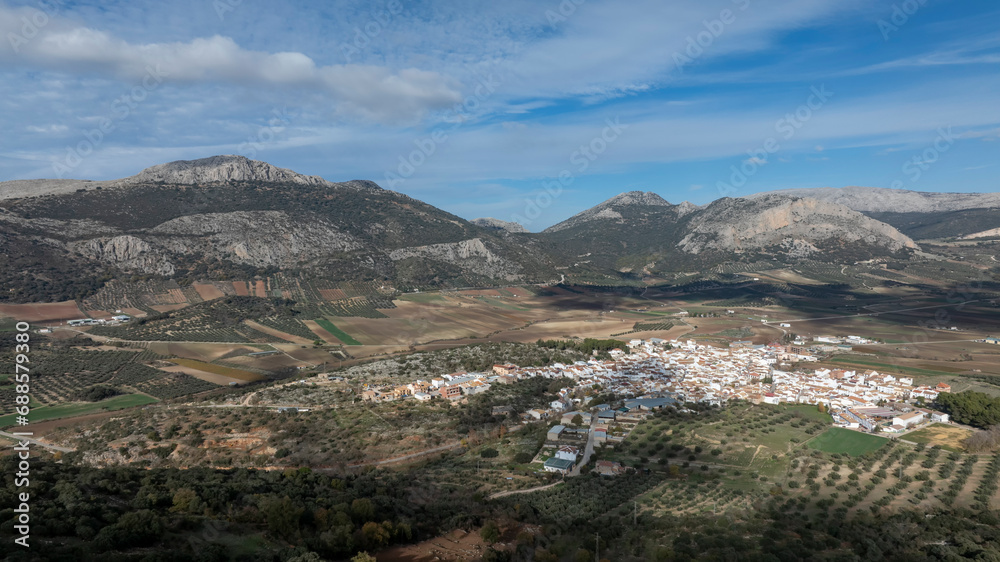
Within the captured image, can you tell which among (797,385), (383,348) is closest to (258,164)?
(383,348)

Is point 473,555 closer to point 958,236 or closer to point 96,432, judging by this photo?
point 96,432

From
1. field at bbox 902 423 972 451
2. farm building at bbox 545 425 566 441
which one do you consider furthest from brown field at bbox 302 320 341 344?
field at bbox 902 423 972 451

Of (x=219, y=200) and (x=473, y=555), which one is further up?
(x=219, y=200)

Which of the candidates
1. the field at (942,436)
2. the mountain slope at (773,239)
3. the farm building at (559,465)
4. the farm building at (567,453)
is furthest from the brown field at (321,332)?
the mountain slope at (773,239)

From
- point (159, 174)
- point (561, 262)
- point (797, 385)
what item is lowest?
point (797, 385)

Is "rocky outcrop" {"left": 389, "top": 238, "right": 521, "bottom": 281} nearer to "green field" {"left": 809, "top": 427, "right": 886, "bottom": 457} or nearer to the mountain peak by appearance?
the mountain peak

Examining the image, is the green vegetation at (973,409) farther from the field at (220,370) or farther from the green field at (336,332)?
the green field at (336,332)

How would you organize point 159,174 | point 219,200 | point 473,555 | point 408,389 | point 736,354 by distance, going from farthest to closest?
1. point 159,174
2. point 219,200
3. point 736,354
4. point 408,389
5. point 473,555

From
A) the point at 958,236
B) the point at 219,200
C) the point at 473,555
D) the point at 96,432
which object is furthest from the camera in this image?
the point at 958,236
